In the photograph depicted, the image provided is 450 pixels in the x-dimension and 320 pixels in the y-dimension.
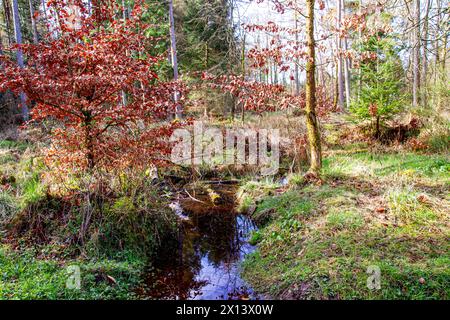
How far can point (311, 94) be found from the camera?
6.64 meters

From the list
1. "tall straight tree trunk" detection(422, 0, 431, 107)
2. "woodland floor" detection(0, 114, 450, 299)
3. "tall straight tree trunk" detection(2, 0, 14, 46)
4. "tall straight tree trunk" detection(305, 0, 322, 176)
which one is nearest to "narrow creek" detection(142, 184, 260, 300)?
"woodland floor" detection(0, 114, 450, 299)

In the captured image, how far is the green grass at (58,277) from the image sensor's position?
3.58 m

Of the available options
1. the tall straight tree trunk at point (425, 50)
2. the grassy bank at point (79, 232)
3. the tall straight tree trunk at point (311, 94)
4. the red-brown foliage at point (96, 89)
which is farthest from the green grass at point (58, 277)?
the tall straight tree trunk at point (425, 50)

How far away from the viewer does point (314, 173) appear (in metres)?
6.89

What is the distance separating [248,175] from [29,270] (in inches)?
249

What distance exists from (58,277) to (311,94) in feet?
18.5

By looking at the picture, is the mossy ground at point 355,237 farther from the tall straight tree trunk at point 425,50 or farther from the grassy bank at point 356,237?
the tall straight tree trunk at point 425,50

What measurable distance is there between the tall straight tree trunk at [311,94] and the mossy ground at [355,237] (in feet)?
1.41

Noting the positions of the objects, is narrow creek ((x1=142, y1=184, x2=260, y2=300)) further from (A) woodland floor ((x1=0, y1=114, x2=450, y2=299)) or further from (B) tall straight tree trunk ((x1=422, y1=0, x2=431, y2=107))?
(B) tall straight tree trunk ((x1=422, y1=0, x2=431, y2=107))

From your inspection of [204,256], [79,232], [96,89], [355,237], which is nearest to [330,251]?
[355,237]

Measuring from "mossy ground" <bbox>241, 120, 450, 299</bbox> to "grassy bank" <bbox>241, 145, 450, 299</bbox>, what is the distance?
0.01 metres

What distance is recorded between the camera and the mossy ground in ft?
11.3

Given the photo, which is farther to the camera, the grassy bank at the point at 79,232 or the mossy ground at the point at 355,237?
the grassy bank at the point at 79,232

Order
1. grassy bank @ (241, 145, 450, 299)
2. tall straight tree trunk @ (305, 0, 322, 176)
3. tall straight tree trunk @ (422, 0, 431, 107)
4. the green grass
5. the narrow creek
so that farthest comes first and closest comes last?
1. tall straight tree trunk @ (305, 0, 322, 176)
2. tall straight tree trunk @ (422, 0, 431, 107)
3. the narrow creek
4. the green grass
5. grassy bank @ (241, 145, 450, 299)
